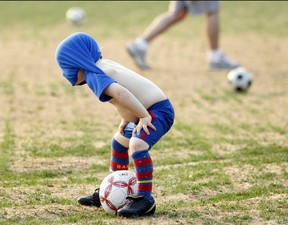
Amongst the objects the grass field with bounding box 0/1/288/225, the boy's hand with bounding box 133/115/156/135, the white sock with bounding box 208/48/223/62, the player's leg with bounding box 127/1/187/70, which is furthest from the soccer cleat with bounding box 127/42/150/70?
the boy's hand with bounding box 133/115/156/135

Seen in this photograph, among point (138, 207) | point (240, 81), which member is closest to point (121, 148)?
point (138, 207)

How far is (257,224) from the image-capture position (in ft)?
16.0

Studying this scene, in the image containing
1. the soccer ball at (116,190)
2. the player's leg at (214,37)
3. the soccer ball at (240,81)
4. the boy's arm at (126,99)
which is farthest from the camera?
the player's leg at (214,37)

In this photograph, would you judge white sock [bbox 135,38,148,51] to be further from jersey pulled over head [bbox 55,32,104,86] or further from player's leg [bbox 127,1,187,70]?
jersey pulled over head [bbox 55,32,104,86]

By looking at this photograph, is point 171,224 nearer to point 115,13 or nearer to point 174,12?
point 174,12

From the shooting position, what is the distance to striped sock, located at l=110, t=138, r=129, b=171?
5.50 m

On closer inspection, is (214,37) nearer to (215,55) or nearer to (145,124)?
(215,55)

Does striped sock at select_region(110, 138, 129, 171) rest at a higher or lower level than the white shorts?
lower

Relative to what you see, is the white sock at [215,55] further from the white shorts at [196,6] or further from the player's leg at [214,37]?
the white shorts at [196,6]

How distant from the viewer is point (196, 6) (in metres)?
12.6

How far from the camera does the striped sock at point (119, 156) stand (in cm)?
550

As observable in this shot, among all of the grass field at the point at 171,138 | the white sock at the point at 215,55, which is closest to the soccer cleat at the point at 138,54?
the grass field at the point at 171,138

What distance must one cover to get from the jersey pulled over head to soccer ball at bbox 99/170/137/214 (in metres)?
0.75

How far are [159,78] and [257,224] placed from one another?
731 centimetres
